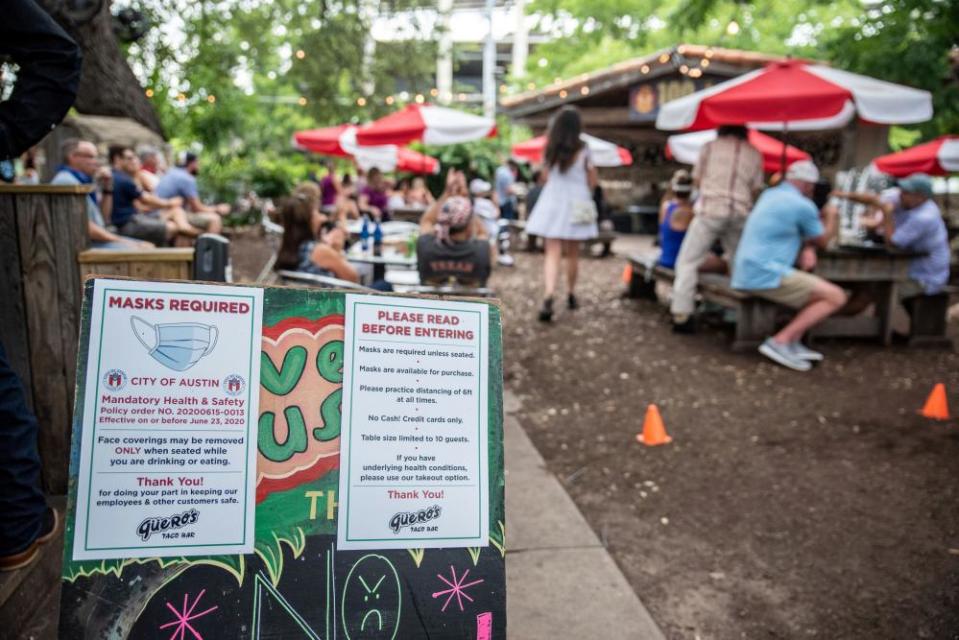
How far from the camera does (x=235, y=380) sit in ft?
5.69

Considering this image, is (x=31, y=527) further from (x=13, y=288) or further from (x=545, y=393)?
(x=545, y=393)

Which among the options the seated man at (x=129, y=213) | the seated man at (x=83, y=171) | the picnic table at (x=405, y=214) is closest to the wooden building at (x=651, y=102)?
the picnic table at (x=405, y=214)

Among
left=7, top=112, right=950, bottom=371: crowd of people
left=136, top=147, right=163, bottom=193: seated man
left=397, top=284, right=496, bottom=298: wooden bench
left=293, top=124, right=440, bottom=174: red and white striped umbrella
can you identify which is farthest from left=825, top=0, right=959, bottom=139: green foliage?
left=136, top=147, right=163, bottom=193: seated man

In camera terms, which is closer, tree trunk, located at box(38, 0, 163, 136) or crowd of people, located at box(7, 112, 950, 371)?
tree trunk, located at box(38, 0, 163, 136)

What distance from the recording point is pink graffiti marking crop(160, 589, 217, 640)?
1635 mm

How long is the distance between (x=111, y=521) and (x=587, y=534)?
2.39m

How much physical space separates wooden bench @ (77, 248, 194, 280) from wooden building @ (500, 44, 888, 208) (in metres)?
13.4

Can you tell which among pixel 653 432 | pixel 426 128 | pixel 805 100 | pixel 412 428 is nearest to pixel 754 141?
pixel 805 100

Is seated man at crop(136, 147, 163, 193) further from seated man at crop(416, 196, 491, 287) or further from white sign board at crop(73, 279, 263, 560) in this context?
white sign board at crop(73, 279, 263, 560)

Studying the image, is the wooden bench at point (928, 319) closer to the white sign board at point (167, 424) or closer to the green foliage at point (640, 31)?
the white sign board at point (167, 424)

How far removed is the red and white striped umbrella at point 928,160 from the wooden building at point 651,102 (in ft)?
10.3

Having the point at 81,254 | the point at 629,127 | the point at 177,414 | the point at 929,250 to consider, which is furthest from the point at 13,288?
the point at 629,127

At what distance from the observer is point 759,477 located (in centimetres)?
433

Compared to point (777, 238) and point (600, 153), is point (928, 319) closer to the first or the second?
point (777, 238)
